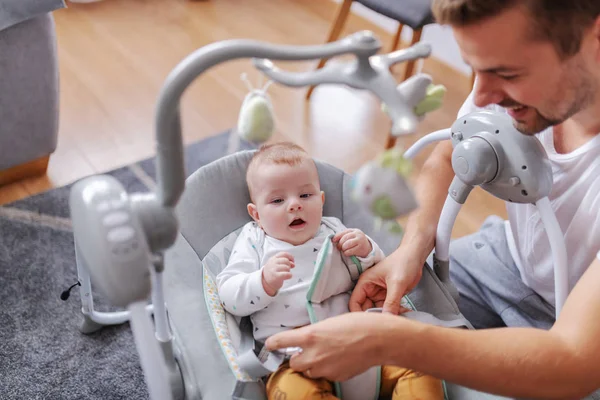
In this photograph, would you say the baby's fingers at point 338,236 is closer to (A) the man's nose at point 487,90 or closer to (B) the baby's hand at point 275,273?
(B) the baby's hand at point 275,273

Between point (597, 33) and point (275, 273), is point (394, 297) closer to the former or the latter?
point (275, 273)

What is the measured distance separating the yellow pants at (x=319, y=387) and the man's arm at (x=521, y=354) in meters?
0.15

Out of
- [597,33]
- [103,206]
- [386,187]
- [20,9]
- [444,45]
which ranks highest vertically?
[597,33]

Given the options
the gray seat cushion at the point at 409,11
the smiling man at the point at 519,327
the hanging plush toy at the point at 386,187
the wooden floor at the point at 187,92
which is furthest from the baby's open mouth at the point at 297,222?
the gray seat cushion at the point at 409,11

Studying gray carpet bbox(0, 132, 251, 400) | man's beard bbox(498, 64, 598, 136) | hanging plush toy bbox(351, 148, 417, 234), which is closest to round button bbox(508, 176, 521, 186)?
man's beard bbox(498, 64, 598, 136)

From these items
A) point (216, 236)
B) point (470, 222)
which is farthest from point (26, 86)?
point (470, 222)

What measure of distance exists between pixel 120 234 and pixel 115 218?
0.07ft

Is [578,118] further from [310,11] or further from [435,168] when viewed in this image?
[310,11]

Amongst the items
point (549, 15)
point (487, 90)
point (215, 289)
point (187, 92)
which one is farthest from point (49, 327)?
point (549, 15)

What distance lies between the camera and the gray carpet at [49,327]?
5.12 feet

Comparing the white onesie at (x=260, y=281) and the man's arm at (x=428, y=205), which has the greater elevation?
the man's arm at (x=428, y=205)

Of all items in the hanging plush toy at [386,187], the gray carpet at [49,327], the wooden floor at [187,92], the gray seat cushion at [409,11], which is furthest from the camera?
the wooden floor at [187,92]

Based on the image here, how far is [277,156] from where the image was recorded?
1.35 m

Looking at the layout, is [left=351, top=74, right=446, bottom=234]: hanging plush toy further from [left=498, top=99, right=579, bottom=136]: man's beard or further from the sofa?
the sofa
